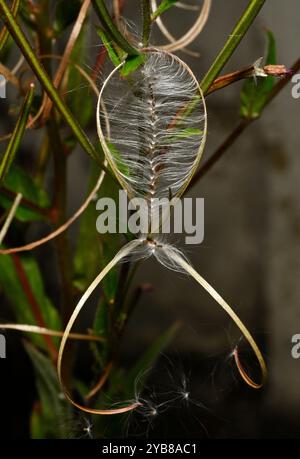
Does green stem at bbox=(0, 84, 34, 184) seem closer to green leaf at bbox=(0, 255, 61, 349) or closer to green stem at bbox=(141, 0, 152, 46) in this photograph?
green stem at bbox=(141, 0, 152, 46)

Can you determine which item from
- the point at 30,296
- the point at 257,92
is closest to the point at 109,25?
the point at 257,92

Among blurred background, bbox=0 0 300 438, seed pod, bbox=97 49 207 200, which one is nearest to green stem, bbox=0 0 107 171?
seed pod, bbox=97 49 207 200

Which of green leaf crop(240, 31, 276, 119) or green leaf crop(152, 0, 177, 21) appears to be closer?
green leaf crop(152, 0, 177, 21)

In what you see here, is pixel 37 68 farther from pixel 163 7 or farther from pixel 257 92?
pixel 257 92

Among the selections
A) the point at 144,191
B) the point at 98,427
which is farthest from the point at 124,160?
the point at 98,427

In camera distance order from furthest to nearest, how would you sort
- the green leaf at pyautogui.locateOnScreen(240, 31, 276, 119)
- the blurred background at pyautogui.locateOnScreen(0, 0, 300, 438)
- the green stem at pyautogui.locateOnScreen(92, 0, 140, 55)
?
the blurred background at pyautogui.locateOnScreen(0, 0, 300, 438), the green leaf at pyautogui.locateOnScreen(240, 31, 276, 119), the green stem at pyautogui.locateOnScreen(92, 0, 140, 55)
